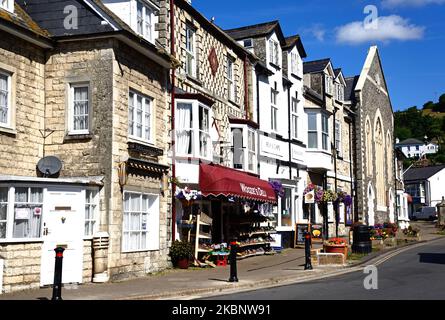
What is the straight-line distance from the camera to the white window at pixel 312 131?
103ft

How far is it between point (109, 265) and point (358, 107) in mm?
27584

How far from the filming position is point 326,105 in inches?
1353

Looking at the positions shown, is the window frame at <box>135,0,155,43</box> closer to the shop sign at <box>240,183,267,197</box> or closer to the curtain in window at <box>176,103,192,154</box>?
the curtain in window at <box>176,103,192,154</box>

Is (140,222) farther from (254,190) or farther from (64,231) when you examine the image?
(254,190)

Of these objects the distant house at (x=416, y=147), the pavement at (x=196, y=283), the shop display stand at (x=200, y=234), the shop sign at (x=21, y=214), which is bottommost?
the pavement at (x=196, y=283)

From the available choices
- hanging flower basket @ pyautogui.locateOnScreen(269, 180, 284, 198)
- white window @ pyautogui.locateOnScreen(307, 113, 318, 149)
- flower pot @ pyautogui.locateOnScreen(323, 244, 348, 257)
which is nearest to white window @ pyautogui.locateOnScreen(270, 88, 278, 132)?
hanging flower basket @ pyautogui.locateOnScreen(269, 180, 284, 198)

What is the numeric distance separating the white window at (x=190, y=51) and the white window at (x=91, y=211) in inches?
266

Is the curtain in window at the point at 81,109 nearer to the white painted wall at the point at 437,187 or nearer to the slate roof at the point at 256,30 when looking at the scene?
the slate roof at the point at 256,30

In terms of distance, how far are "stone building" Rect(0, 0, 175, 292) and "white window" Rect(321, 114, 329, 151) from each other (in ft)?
50.9

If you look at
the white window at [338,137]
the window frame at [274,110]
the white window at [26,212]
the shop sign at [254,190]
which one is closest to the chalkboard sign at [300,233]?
the window frame at [274,110]
